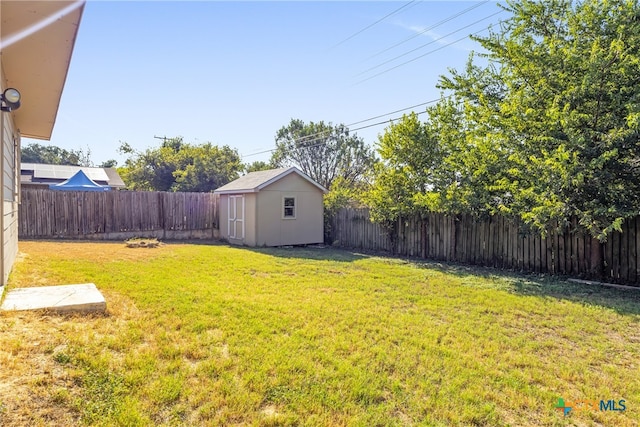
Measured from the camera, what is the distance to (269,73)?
14734 millimetres

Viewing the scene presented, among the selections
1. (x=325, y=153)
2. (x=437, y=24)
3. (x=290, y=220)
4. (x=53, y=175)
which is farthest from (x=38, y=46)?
(x=325, y=153)

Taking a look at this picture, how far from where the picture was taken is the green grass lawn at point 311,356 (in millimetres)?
2539

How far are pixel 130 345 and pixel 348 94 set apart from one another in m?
15.4

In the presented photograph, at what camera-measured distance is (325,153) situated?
103 feet

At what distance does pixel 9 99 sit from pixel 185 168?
23480 mm

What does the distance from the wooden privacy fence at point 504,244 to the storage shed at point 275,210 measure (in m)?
1.50

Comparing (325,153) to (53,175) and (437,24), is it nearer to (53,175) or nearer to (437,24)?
(53,175)

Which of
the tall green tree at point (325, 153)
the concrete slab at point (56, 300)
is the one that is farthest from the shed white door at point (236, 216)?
the tall green tree at point (325, 153)

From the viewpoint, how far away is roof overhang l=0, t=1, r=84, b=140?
3465 millimetres

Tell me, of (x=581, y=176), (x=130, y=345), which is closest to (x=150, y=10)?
(x=130, y=345)

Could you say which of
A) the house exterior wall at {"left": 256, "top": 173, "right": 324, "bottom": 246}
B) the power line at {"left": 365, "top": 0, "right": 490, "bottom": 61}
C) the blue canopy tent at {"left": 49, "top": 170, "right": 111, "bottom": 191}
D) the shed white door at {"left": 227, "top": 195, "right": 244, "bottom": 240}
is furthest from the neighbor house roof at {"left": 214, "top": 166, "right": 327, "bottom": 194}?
the power line at {"left": 365, "top": 0, "right": 490, "bottom": 61}

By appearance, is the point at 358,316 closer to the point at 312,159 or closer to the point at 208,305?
the point at 208,305

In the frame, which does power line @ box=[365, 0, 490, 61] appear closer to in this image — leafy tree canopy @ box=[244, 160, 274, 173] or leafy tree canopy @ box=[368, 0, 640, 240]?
leafy tree canopy @ box=[368, 0, 640, 240]

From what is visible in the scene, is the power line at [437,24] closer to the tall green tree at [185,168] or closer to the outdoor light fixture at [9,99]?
the outdoor light fixture at [9,99]
